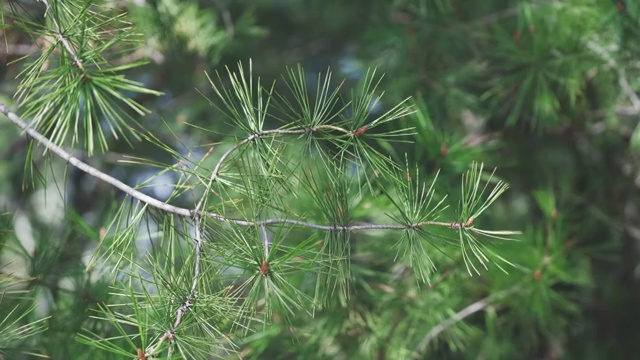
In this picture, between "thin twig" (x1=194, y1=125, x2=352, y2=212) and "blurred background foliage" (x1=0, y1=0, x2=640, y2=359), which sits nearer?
→ "thin twig" (x1=194, y1=125, x2=352, y2=212)

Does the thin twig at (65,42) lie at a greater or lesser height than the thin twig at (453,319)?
greater

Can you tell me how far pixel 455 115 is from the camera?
1546 millimetres

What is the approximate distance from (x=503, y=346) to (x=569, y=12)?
2.07 ft

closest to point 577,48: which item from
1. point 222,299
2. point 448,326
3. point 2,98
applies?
point 448,326

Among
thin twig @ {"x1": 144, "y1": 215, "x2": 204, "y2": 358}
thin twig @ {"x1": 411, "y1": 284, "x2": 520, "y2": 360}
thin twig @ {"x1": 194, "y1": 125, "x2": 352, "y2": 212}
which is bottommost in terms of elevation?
thin twig @ {"x1": 411, "y1": 284, "x2": 520, "y2": 360}

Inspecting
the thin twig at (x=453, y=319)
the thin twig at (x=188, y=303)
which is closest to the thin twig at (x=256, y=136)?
the thin twig at (x=188, y=303)

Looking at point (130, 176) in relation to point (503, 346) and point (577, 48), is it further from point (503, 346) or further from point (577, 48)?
point (577, 48)

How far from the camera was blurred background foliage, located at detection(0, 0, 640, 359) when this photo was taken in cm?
107

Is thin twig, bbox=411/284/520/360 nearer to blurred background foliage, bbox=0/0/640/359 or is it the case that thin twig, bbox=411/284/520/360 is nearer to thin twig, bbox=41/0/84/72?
blurred background foliage, bbox=0/0/640/359

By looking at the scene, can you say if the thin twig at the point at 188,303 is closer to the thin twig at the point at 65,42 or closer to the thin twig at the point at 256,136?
the thin twig at the point at 256,136

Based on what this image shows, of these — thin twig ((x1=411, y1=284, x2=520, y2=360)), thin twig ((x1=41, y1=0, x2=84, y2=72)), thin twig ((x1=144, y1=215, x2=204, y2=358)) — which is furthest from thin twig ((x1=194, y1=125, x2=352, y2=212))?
thin twig ((x1=411, y1=284, x2=520, y2=360))

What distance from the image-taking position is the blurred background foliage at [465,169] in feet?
3.50

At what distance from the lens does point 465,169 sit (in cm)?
112

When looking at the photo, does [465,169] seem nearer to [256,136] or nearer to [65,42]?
[256,136]
